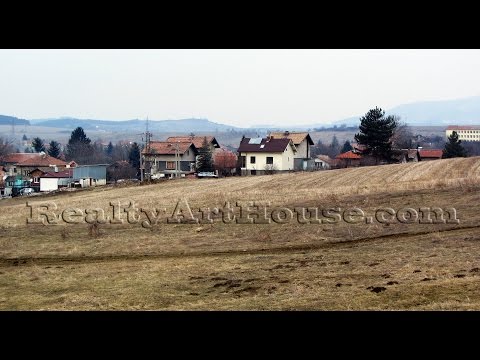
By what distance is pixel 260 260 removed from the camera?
11.8m

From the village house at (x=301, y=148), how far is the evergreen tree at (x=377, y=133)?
603cm

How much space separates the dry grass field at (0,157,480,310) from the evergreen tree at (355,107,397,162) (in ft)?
46.9

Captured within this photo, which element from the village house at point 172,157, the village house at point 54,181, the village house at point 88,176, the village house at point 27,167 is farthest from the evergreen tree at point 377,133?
the village house at point 27,167

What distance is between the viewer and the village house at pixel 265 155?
1478 inches

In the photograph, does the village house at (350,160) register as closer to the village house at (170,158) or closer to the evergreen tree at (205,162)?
the evergreen tree at (205,162)

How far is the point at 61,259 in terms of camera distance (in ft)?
42.0

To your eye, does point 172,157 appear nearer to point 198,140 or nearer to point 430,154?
point 198,140

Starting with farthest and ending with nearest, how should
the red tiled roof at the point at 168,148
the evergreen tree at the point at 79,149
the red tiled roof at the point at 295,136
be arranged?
the evergreen tree at the point at 79,149, the red tiled roof at the point at 168,148, the red tiled roof at the point at 295,136

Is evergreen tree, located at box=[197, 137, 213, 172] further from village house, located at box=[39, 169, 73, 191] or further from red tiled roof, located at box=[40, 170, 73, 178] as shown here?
red tiled roof, located at box=[40, 170, 73, 178]

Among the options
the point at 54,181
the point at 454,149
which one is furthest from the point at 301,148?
the point at 54,181

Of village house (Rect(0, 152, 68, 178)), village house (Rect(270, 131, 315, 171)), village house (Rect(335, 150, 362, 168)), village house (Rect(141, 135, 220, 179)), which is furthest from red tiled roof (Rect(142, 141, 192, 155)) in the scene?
village house (Rect(335, 150, 362, 168))

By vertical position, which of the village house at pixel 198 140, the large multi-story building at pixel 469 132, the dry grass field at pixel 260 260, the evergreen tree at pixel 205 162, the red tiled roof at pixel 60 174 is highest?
the large multi-story building at pixel 469 132
